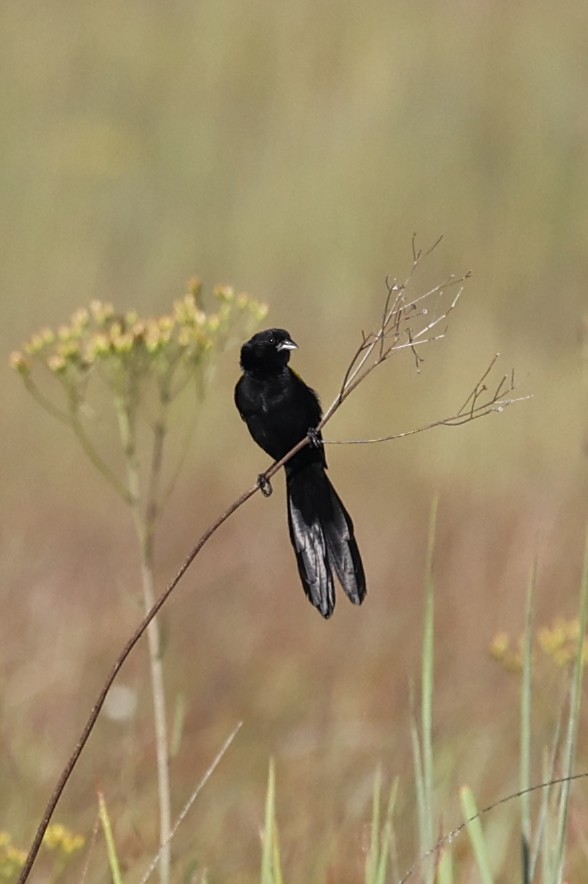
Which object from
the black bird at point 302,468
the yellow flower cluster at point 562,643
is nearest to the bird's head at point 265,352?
the black bird at point 302,468

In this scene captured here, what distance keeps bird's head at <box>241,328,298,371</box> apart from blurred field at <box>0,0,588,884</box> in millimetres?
631

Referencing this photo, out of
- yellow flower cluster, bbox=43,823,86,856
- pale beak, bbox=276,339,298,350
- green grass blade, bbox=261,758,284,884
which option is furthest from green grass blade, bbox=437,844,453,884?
pale beak, bbox=276,339,298,350

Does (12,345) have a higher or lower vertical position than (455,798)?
higher

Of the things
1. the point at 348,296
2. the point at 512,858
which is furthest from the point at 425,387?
the point at 512,858

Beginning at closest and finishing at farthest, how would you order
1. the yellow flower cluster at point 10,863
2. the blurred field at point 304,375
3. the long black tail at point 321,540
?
the long black tail at point 321,540 < the yellow flower cluster at point 10,863 < the blurred field at point 304,375

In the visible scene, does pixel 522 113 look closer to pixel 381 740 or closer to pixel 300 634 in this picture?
pixel 300 634

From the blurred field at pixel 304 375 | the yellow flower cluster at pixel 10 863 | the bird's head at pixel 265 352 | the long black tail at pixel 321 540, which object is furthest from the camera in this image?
the blurred field at pixel 304 375

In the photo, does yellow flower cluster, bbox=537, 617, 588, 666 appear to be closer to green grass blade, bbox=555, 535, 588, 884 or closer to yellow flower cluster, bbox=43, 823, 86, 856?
yellow flower cluster, bbox=43, 823, 86, 856

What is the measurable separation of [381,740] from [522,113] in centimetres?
888

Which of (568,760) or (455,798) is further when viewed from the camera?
(455,798)

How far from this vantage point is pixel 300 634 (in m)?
6.16

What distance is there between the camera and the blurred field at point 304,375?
4.45 m

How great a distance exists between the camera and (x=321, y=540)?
2170mm

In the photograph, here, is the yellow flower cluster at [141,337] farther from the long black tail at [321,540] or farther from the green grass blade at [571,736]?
the green grass blade at [571,736]
